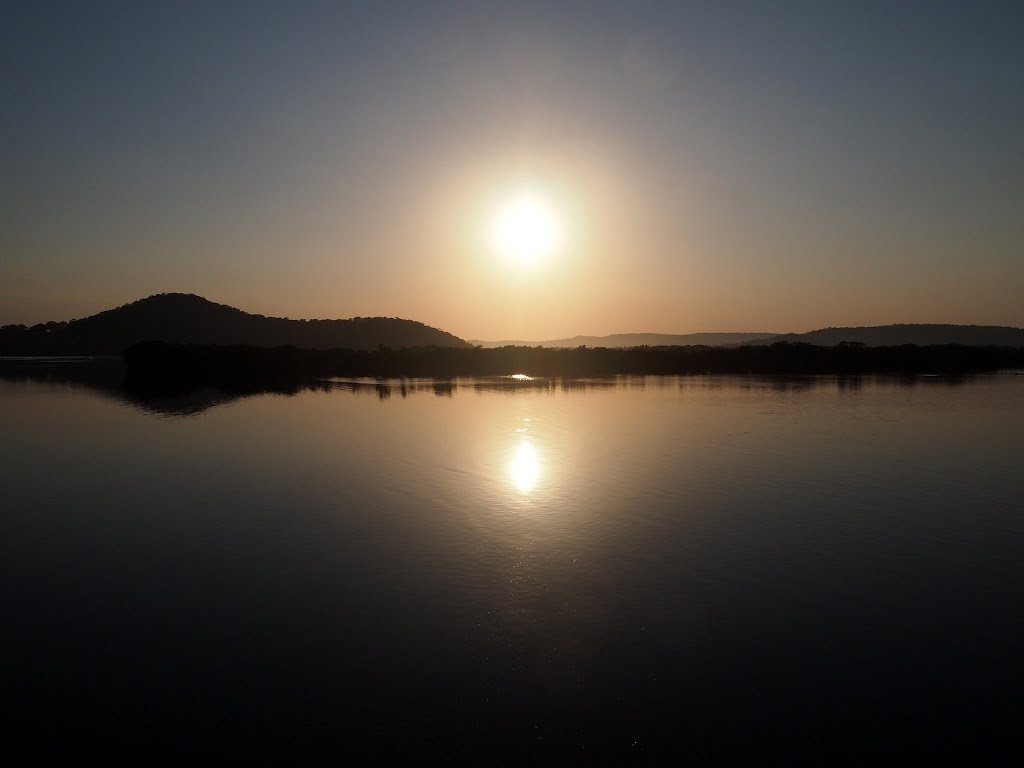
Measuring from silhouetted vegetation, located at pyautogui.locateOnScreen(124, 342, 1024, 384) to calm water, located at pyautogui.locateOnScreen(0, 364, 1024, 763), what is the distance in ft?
223

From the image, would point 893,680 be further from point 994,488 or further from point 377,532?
point 994,488

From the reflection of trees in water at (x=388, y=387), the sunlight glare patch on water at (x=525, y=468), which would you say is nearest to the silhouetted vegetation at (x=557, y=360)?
the reflection of trees in water at (x=388, y=387)

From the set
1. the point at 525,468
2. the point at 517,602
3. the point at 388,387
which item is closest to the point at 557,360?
the point at 388,387

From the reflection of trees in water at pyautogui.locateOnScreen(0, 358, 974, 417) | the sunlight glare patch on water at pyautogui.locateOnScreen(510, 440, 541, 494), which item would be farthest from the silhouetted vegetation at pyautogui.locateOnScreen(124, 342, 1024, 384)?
the sunlight glare patch on water at pyautogui.locateOnScreen(510, 440, 541, 494)

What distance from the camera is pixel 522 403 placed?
45.4m

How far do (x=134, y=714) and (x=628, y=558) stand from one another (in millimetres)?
8823

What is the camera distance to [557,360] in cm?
9981

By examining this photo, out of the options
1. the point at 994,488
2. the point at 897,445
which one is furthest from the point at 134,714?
the point at 897,445

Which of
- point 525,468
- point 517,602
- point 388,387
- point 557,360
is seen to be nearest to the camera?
point 517,602

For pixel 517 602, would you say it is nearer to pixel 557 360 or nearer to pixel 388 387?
pixel 388 387

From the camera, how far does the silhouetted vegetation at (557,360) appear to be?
9288cm

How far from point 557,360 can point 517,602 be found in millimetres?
89104

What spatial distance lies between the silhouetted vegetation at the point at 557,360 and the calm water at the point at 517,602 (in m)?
68.1

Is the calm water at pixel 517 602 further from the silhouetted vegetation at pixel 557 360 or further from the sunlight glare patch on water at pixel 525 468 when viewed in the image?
the silhouetted vegetation at pixel 557 360
